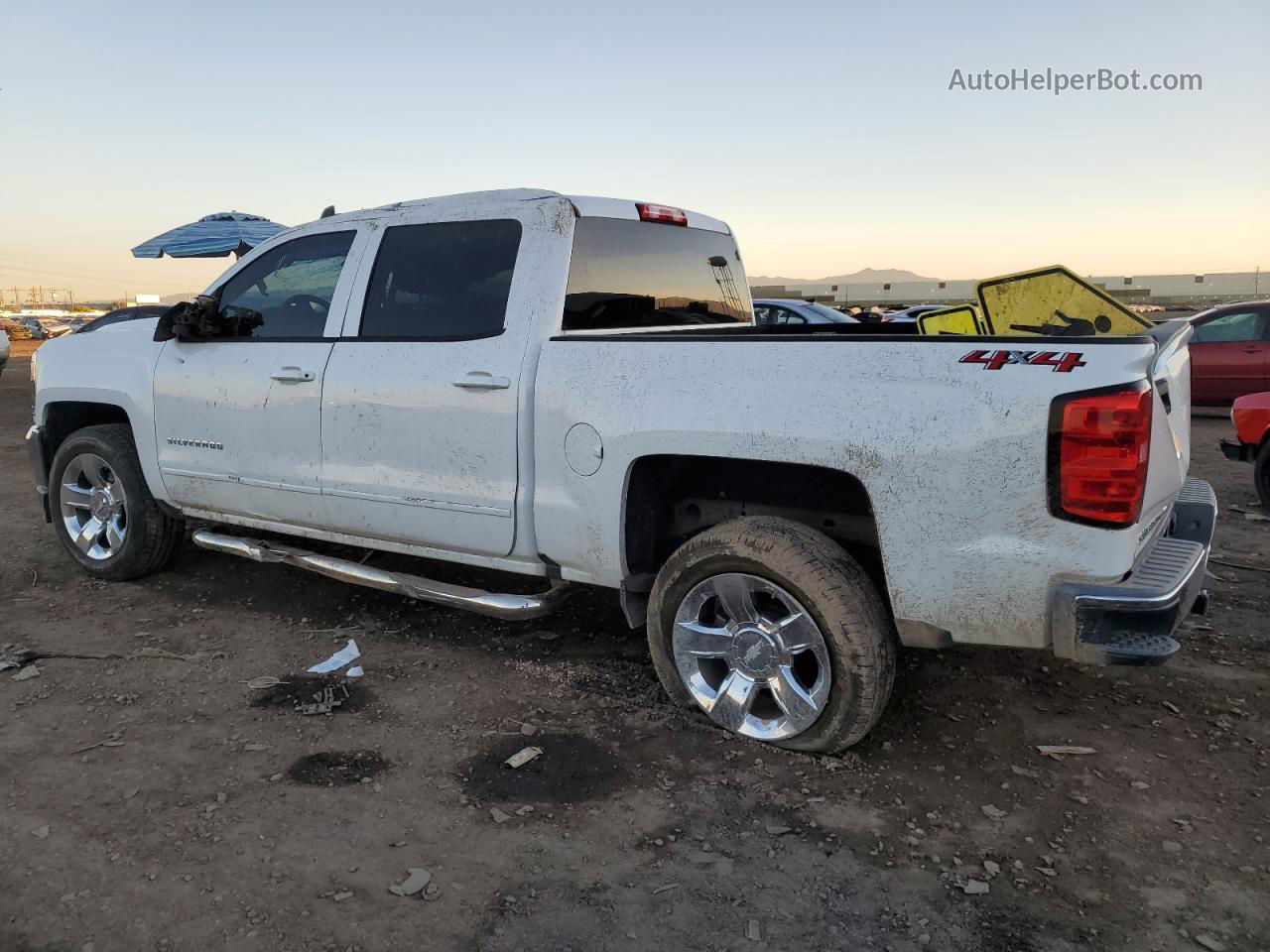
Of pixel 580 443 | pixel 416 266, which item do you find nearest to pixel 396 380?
pixel 416 266

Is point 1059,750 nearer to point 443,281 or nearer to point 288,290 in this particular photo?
point 443,281

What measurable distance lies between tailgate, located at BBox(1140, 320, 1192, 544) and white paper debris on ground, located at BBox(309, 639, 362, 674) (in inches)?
125

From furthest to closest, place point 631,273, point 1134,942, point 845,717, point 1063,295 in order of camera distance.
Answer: point 631,273
point 1063,295
point 845,717
point 1134,942

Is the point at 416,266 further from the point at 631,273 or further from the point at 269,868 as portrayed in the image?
the point at 269,868

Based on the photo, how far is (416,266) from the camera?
13.5 feet

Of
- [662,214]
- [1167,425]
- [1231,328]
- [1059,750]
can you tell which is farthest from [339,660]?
[1231,328]

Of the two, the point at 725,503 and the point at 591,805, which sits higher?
the point at 725,503

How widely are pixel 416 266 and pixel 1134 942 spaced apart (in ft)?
11.6

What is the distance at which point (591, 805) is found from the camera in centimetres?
299

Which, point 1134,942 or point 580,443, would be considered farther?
point 580,443

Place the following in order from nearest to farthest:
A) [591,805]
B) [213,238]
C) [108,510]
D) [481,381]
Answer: [591,805]
[481,381]
[108,510]
[213,238]

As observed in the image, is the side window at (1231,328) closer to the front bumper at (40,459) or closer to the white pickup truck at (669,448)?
the white pickup truck at (669,448)

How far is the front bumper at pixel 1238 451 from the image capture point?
694 cm

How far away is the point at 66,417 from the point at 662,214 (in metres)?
3.88
